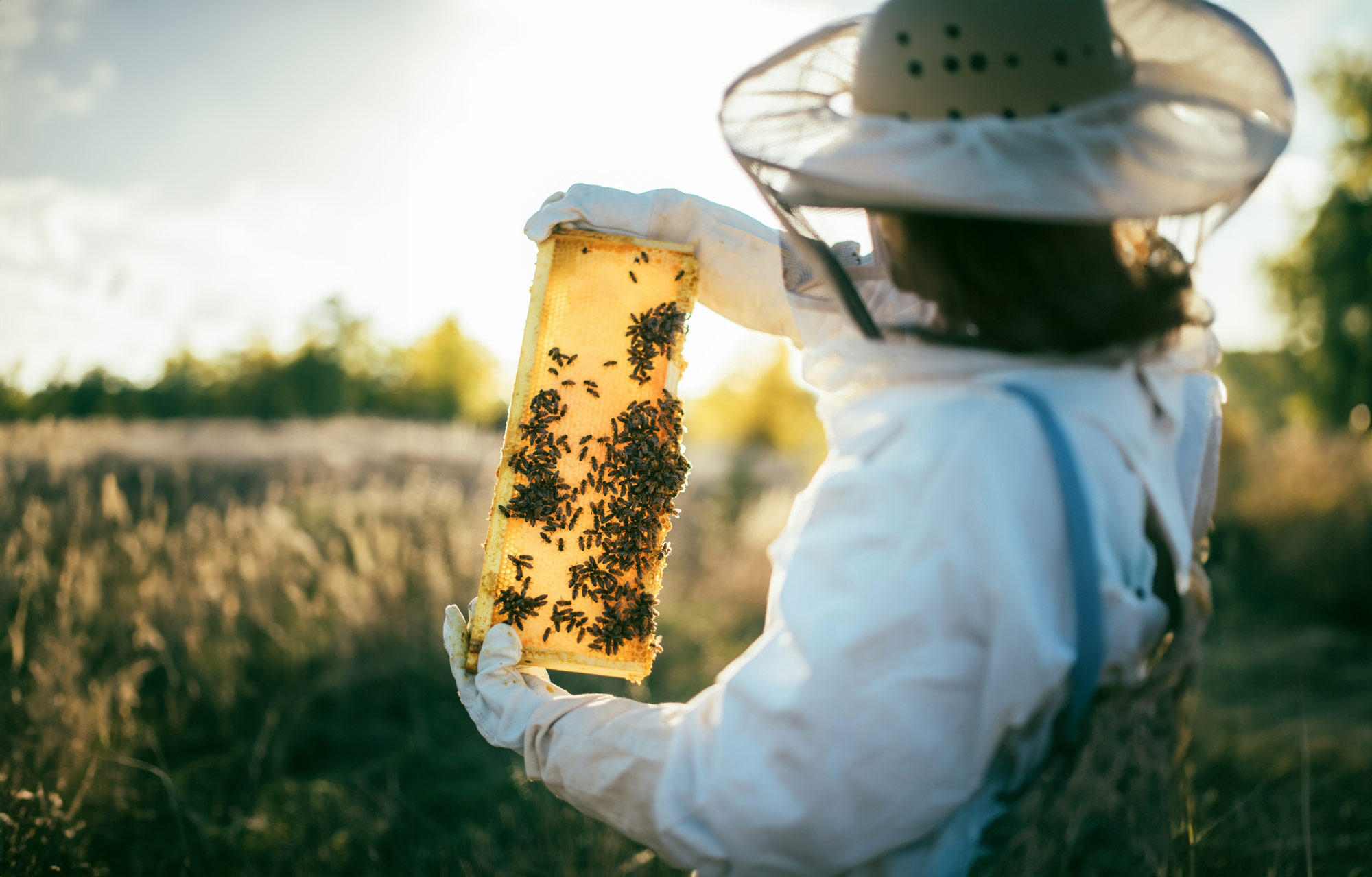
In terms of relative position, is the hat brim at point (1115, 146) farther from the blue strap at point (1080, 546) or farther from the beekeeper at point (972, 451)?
the blue strap at point (1080, 546)

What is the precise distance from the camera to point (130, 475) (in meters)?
10.0

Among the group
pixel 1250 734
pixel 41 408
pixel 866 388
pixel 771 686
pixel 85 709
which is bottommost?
pixel 41 408

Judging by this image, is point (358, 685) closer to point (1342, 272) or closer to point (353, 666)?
point (353, 666)

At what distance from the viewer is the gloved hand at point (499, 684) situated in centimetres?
177

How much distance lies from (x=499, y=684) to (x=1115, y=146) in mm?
1785

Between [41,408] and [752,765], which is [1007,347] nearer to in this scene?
[752,765]

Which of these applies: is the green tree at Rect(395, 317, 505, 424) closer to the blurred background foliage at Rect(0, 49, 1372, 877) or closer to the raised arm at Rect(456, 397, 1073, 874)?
the blurred background foliage at Rect(0, 49, 1372, 877)

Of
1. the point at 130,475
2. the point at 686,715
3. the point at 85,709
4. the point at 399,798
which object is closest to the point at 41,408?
the point at 130,475

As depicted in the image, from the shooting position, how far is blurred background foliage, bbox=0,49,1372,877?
329 cm

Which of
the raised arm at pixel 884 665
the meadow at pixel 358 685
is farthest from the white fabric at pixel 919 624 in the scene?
the meadow at pixel 358 685

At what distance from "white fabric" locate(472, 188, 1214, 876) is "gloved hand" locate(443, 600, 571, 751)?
18.1 inches

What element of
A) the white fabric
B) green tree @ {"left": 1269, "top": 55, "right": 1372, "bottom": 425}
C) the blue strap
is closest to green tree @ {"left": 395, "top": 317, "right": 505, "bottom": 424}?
green tree @ {"left": 1269, "top": 55, "right": 1372, "bottom": 425}

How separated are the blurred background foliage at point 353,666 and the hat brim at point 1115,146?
198cm

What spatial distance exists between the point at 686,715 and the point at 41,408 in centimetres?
1813
